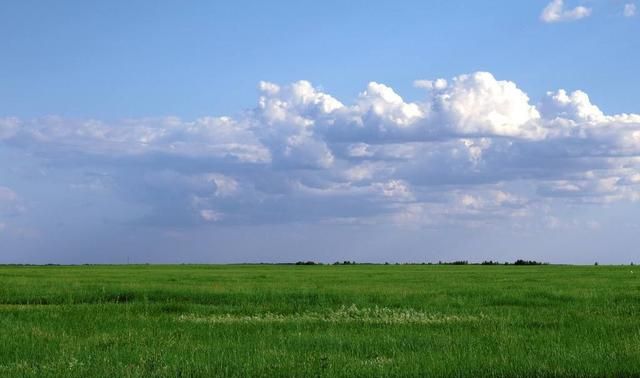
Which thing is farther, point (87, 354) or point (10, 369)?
point (87, 354)

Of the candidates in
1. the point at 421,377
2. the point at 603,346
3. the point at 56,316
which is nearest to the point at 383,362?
the point at 421,377

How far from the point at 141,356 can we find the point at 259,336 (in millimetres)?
3804

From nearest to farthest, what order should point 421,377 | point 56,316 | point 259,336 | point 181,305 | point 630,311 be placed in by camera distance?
1. point 421,377
2. point 259,336
3. point 56,316
4. point 630,311
5. point 181,305

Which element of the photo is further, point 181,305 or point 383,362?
point 181,305

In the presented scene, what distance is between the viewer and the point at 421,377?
12242 mm

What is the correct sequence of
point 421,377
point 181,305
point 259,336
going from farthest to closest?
point 181,305 → point 259,336 → point 421,377

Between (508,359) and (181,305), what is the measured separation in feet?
48.4

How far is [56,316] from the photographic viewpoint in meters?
21.8

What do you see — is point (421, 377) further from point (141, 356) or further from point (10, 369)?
point (10, 369)

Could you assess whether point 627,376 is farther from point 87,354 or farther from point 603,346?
point 87,354

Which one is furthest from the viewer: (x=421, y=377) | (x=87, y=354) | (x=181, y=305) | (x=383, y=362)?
(x=181, y=305)

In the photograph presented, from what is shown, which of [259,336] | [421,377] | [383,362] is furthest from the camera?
[259,336]

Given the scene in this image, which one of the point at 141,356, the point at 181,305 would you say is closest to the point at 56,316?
the point at 181,305

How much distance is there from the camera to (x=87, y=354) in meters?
14.6
